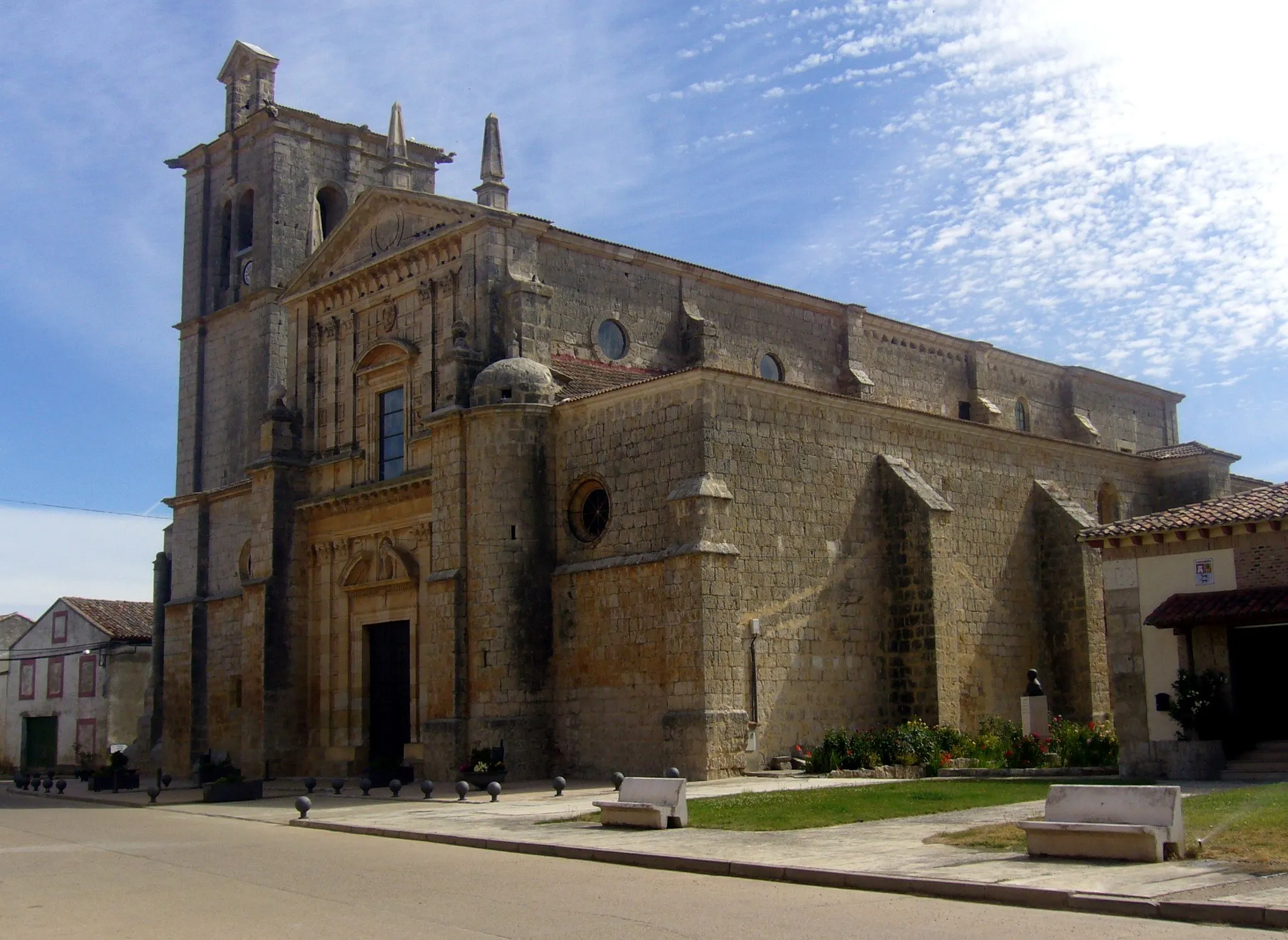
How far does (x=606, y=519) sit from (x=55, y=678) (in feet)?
104

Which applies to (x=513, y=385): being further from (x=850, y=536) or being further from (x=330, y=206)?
(x=330, y=206)

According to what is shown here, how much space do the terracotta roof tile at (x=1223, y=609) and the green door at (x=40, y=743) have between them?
4083 centimetres

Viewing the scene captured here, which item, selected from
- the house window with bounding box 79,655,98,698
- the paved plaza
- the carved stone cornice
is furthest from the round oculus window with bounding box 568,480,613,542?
the house window with bounding box 79,655,98,698

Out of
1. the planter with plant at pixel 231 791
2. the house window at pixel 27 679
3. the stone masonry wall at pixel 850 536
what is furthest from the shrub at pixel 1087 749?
the house window at pixel 27 679

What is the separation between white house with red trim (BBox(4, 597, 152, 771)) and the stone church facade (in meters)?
8.18

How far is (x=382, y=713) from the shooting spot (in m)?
30.9

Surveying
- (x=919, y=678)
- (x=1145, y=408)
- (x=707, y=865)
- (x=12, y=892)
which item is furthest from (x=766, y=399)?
(x=1145, y=408)

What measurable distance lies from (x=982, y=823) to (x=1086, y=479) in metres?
20.5

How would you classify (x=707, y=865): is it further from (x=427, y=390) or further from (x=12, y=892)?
(x=427, y=390)

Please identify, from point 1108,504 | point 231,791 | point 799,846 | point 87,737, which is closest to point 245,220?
point 87,737

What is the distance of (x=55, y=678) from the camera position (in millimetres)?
49500

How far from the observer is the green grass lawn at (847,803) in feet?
54.0

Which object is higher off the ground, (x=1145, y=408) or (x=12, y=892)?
(x=1145, y=408)

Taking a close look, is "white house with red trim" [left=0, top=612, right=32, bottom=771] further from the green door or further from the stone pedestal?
the stone pedestal
